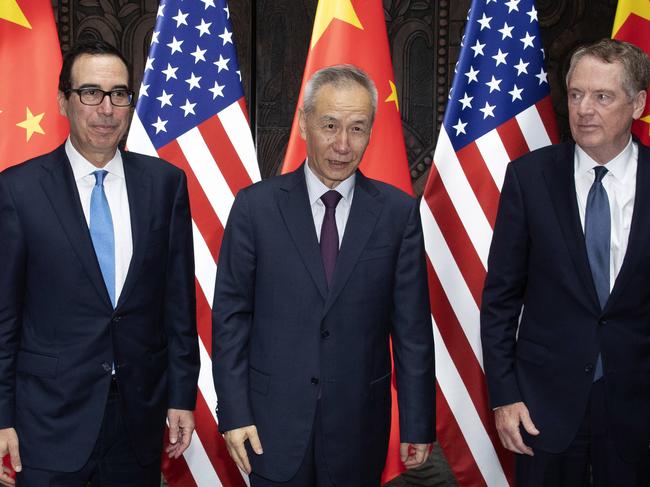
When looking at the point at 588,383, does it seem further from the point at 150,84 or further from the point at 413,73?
the point at 413,73

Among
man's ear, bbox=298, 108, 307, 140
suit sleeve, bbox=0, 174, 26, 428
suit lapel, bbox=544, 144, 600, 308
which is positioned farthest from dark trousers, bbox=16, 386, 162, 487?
suit lapel, bbox=544, 144, 600, 308

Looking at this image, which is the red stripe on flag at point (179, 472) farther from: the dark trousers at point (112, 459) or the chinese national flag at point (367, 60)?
the chinese national flag at point (367, 60)

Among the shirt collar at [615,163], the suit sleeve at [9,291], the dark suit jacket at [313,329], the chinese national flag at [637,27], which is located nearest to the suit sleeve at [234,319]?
the dark suit jacket at [313,329]

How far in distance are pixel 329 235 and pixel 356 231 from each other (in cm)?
7

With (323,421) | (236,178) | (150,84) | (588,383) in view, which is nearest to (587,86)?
(588,383)

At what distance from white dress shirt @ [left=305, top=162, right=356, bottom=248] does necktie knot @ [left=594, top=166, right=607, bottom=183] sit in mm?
679

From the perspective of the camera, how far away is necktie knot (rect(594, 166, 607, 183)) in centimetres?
216

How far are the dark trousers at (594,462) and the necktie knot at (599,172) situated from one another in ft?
1.80

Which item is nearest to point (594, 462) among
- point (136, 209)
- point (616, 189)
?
point (616, 189)

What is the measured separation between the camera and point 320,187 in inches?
81.0

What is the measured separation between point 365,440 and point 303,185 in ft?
2.22

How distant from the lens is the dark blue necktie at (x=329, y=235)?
1999mm

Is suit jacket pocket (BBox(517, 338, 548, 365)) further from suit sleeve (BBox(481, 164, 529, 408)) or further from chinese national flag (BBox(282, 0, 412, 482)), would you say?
chinese national flag (BBox(282, 0, 412, 482))

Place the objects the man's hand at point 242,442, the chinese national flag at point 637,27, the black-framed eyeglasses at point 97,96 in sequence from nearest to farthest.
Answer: the man's hand at point 242,442 < the black-framed eyeglasses at point 97,96 < the chinese national flag at point 637,27
